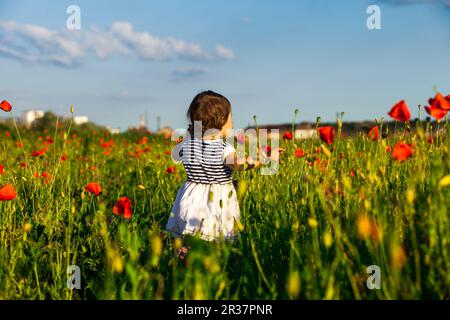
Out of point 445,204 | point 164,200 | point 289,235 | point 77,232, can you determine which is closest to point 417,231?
point 445,204

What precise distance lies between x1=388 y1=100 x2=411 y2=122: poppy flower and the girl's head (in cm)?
118

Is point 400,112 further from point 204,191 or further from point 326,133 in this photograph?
point 204,191

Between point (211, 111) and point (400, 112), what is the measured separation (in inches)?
48.8

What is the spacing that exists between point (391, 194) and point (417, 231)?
0.98 metres

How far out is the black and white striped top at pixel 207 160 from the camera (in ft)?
10.6

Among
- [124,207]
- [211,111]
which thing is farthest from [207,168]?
[124,207]

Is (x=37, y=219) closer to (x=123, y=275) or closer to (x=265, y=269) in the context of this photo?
(x=123, y=275)

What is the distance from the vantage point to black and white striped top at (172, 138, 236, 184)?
3221 mm

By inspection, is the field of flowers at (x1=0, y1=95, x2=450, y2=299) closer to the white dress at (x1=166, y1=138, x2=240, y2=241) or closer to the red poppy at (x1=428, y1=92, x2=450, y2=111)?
the red poppy at (x1=428, y1=92, x2=450, y2=111)

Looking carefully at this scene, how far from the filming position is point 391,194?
10.2 ft

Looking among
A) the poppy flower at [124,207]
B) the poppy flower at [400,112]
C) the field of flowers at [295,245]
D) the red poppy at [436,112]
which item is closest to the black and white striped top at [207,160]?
the field of flowers at [295,245]

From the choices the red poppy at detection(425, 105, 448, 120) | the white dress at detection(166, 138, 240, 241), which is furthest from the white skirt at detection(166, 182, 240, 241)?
the red poppy at detection(425, 105, 448, 120)

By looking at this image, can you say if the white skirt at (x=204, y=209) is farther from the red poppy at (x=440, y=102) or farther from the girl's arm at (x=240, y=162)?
the red poppy at (x=440, y=102)
